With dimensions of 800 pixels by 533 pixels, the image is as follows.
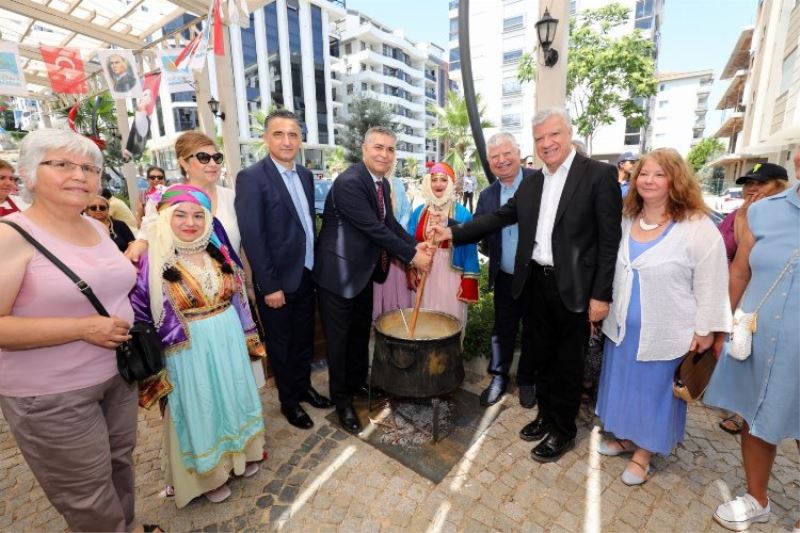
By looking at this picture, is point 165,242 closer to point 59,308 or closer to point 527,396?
point 59,308

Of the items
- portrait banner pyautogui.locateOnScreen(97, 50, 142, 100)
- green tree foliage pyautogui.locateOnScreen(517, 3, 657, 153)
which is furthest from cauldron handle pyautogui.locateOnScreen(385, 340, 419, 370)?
green tree foliage pyautogui.locateOnScreen(517, 3, 657, 153)

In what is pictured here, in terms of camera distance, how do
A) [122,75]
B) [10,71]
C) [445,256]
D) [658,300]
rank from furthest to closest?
1. [122,75]
2. [10,71]
3. [445,256]
4. [658,300]

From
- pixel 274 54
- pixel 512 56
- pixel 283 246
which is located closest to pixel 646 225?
pixel 283 246

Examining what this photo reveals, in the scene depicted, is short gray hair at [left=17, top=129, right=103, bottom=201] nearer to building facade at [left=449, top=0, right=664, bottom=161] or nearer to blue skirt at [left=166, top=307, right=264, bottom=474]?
blue skirt at [left=166, top=307, right=264, bottom=474]

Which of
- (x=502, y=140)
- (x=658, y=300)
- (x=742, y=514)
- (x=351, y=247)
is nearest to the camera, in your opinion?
(x=742, y=514)

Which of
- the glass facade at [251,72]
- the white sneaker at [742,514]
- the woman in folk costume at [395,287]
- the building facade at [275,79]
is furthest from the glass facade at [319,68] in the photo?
the white sneaker at [742,514]

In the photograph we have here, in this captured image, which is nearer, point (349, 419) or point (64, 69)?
point (349, 419)

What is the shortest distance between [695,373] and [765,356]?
1.18 feet

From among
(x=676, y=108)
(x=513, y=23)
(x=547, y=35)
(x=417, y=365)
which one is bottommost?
(x=417, y=365)

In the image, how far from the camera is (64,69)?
862 centimetres

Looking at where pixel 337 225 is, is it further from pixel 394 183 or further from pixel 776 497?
pixel 776 497

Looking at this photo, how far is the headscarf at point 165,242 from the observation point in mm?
2166

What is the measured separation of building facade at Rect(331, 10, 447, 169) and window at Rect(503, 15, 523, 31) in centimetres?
1632

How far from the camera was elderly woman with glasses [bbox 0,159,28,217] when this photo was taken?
11.7 ft
